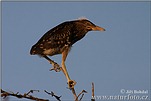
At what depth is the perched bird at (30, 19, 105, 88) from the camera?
217 inches

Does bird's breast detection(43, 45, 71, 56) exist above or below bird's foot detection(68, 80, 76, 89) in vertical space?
above

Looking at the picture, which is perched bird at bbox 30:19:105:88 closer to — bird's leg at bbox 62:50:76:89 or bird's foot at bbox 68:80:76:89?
bird's leg at bbox 62:50:76:89

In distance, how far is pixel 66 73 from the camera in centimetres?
474

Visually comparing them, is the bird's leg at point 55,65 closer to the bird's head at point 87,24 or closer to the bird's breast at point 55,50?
the bird's breast at point 55,50

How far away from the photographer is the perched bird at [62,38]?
550 cm

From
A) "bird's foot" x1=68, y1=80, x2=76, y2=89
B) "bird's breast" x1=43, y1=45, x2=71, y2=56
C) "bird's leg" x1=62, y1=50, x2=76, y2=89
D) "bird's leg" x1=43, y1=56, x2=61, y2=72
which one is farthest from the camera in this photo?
"bird's breast" x1=43, y1=45, x2=71, y2=56

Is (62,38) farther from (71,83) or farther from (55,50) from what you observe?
(71,83)

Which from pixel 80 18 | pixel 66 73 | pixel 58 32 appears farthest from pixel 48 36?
pixel 66 73

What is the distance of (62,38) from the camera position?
5727mm

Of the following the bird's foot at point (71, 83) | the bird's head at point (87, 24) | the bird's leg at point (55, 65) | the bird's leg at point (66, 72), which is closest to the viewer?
the bird's foot at point (71, 83)

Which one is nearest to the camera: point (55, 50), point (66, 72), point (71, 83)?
point (71, 83)

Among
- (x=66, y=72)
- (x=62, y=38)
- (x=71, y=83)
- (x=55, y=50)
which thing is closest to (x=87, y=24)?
(x=62, y=38)

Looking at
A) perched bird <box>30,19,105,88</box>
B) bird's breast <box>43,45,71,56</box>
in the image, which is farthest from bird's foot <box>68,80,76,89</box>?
bird's breast <box>43,45,71,56</box>

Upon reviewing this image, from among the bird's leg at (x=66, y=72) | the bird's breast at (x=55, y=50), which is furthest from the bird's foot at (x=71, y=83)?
the bird's breast at (x=55, y=50)
